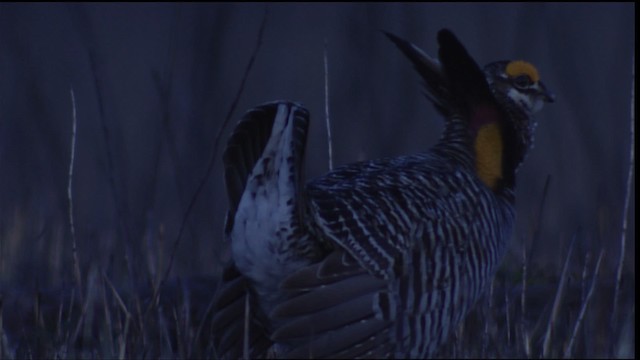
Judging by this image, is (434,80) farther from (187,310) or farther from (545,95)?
(187,310)

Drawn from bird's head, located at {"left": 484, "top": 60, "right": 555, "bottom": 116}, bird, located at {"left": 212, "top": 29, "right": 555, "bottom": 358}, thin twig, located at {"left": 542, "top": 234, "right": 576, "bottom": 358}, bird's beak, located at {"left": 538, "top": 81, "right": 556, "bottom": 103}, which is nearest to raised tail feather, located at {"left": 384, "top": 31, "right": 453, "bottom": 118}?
bird's head, located at {"left": 484, "top": 60, "right": 555, "bottom": 116}

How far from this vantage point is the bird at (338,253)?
13.6ft

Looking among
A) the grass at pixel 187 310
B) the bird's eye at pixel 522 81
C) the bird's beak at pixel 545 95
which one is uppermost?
the bird's eye at pixel 522 81

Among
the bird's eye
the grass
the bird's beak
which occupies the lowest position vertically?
the grass

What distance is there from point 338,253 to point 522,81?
1617 millimetres

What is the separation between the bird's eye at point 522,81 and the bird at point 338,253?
3.19 feet

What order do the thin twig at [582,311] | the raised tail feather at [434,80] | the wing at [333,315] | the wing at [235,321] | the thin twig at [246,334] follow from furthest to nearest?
the raised tail feather at [434,80]
the wing at [235,321]
the wing at [333,315]
the thin twig at [246,334]
the thin twig at [582,311]

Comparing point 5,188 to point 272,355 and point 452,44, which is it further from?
point 452,44

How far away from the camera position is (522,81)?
5.57 metres

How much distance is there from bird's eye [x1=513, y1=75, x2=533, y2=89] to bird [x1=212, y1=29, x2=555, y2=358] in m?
0.97

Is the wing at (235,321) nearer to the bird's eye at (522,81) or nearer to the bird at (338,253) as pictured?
the bird at (338,253)

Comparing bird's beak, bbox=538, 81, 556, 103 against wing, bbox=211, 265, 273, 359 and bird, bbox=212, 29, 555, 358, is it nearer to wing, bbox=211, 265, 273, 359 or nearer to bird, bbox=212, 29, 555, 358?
bird, bbox=212, 29, 555, 358

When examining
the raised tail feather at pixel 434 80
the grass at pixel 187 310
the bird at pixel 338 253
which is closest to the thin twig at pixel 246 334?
the bird at pixel 338 253

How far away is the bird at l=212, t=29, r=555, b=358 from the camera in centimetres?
416
